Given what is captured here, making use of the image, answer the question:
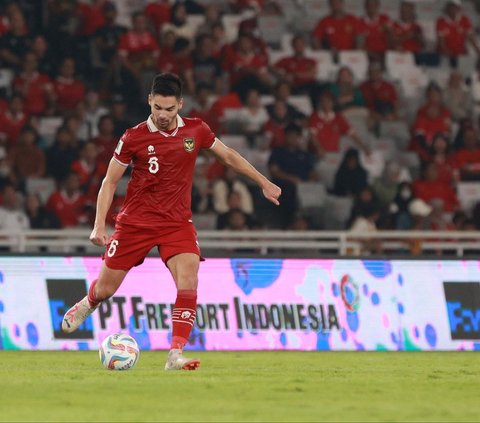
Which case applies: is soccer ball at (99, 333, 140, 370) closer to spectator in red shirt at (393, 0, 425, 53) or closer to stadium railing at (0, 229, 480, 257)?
stadium railing at (0, 229, 480, 257)

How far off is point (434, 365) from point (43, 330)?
14.1ft

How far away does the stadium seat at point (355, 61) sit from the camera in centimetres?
2278

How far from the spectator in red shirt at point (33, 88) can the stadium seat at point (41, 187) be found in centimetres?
154

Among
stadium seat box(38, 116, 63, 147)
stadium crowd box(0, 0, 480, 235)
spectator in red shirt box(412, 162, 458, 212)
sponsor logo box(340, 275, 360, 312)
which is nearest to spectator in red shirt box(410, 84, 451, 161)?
stadium crowd box(0, 0, 480, 235)

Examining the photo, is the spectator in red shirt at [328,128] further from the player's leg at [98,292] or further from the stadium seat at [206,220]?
the player's leg at [98,292]

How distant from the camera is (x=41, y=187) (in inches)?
755

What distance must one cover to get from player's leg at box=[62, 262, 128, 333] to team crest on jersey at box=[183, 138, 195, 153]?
43.8 inches

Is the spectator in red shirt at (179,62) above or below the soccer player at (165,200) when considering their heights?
above

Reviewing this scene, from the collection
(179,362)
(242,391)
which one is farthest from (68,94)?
(242,391)

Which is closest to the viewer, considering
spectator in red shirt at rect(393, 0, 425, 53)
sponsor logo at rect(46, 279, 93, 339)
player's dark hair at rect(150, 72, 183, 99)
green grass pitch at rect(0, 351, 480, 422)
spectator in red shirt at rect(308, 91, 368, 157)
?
green grass pitch at rect(0, 351, 480, 422)

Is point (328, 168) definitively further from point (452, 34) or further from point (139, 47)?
point (452, 34)

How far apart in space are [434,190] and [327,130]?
1.85 meters

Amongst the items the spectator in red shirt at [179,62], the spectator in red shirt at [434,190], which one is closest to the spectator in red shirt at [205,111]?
the spectator in red shirt at [179,62]

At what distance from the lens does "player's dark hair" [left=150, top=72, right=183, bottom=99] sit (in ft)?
34.7
